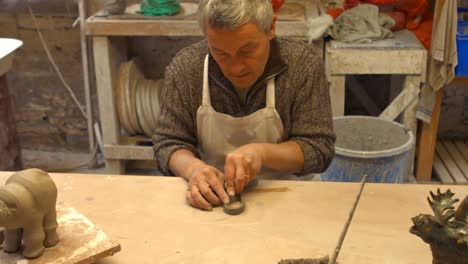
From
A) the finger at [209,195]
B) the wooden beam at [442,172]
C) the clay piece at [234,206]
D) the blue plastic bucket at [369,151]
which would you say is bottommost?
the wooden beam at [442,172]

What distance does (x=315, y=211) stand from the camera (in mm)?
1486

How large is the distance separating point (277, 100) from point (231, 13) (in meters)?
0.43

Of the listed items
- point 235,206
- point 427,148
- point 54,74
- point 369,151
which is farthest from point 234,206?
point 54,74

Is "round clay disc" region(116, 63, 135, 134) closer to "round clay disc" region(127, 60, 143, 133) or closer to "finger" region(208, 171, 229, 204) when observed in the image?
"round clay disc" region(127, 60, 143, 133)

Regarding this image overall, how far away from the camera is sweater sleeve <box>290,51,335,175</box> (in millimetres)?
1833

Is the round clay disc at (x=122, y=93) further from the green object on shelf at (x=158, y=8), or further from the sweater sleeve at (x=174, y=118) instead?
the sweater sleeve at (x=174, y=118)

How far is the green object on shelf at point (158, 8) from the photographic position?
3170mm

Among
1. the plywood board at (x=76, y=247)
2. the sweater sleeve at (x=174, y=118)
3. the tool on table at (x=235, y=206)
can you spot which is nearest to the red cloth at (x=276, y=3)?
the sweater sleeve at (x=174, y=118)

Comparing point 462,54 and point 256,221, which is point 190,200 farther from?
point 462,54

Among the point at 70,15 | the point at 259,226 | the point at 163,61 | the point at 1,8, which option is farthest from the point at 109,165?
the point at 259,226

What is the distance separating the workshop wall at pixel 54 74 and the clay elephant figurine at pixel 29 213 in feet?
8.34

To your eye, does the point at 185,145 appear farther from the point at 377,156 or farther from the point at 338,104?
the point at 338,104

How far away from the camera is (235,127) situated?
1929mm

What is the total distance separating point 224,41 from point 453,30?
70.5 inches
